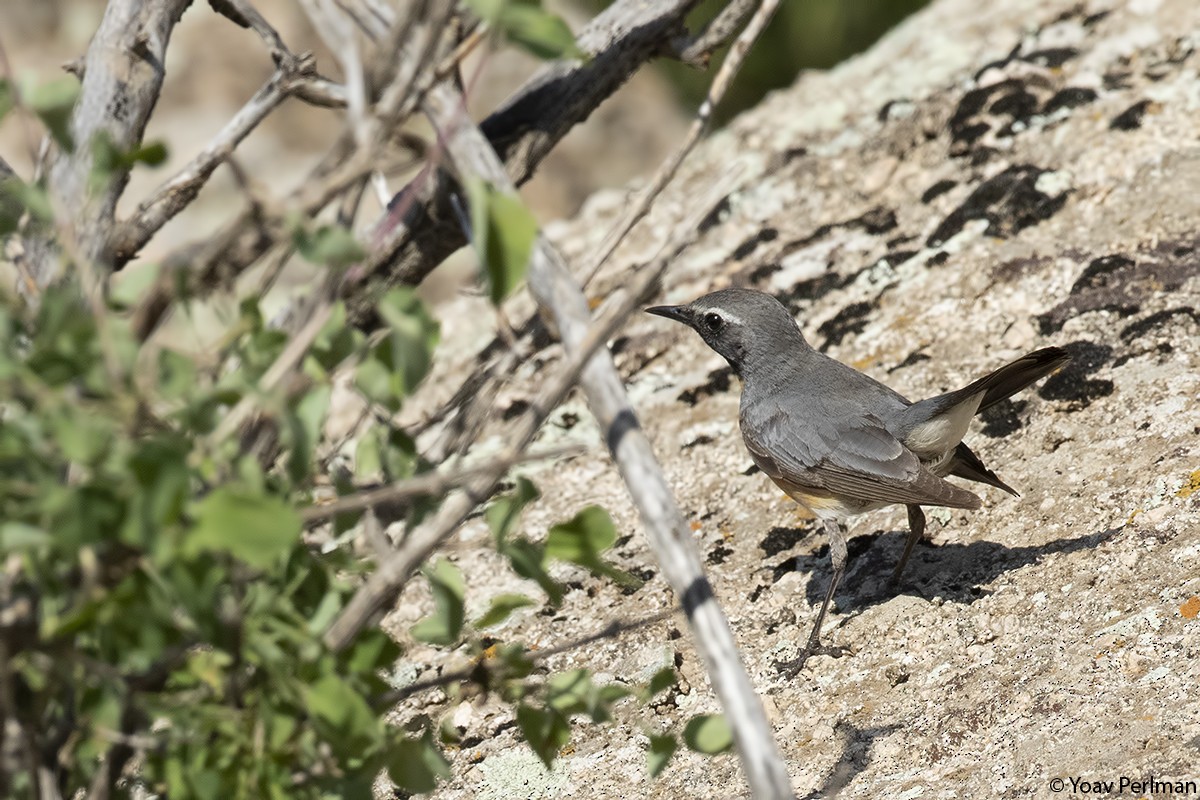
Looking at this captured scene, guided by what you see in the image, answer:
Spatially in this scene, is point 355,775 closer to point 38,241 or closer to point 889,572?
point 38,241

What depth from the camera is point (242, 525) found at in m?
2.08

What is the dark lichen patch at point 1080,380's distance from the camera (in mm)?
5211

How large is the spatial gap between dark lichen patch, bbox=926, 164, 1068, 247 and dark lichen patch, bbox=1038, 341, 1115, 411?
115 cm

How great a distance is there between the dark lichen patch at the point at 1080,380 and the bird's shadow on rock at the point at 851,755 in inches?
77.3

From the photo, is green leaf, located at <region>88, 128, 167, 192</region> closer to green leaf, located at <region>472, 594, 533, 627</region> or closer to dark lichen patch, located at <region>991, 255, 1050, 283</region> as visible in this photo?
green leaf, located at <region>472, 594, 533, 627</region>

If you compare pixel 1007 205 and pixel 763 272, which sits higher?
pixel 763 272

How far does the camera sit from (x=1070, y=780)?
3.26 metres

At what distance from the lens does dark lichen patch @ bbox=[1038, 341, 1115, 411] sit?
5.21 metres

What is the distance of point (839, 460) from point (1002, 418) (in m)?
0.84

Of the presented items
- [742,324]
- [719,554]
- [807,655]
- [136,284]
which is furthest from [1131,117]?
[136,284]

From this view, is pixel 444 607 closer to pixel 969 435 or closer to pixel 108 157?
pixel 108 157

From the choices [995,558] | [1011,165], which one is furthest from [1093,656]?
[1011,165]

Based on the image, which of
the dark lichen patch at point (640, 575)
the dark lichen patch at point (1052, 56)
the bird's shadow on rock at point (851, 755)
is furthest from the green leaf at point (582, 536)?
Answer: the dark lichen patch at point (1052, 56)

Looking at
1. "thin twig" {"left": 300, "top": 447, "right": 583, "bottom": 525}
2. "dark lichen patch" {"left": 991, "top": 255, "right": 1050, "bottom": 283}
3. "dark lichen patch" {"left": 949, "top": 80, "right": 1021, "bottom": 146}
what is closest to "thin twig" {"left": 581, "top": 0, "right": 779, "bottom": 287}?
"thin twig" {"left": 300, "top": 447, "right": 583, "bottom": 525}
